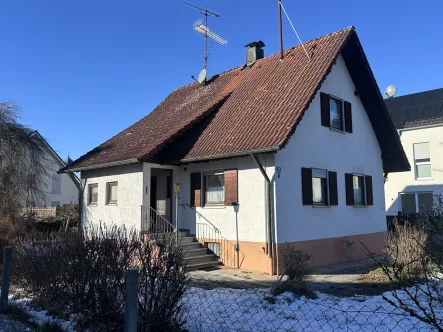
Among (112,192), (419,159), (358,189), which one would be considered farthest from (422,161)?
(112,192)

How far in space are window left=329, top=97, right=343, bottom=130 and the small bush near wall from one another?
10214 millimetres

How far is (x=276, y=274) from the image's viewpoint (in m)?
10.9

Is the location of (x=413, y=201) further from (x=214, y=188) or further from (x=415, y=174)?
(x=214, y=188)

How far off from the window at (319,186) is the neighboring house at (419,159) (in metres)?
11.5

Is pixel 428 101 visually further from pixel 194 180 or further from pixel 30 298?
pixel 30 298

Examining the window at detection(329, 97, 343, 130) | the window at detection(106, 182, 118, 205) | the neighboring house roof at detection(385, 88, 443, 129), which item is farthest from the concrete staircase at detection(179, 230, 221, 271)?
the neighboring house roof at detection(385, 88, 443, 129)

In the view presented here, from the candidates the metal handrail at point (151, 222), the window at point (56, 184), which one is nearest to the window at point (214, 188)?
the metal handrail at point (151, 222)

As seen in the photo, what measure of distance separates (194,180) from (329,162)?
15.1 feet

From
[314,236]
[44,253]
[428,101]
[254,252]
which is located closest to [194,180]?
[254,252]

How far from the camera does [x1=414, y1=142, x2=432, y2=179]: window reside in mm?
22969

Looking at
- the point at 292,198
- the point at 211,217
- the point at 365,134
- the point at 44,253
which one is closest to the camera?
the point at 44,253

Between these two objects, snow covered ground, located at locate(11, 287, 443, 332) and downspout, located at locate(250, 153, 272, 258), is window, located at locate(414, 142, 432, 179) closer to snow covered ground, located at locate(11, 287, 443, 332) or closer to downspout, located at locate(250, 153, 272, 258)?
downspout, located at locate(250, 153, 272, 258)

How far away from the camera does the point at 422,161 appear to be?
2323 cm

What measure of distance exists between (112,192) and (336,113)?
8.93m
